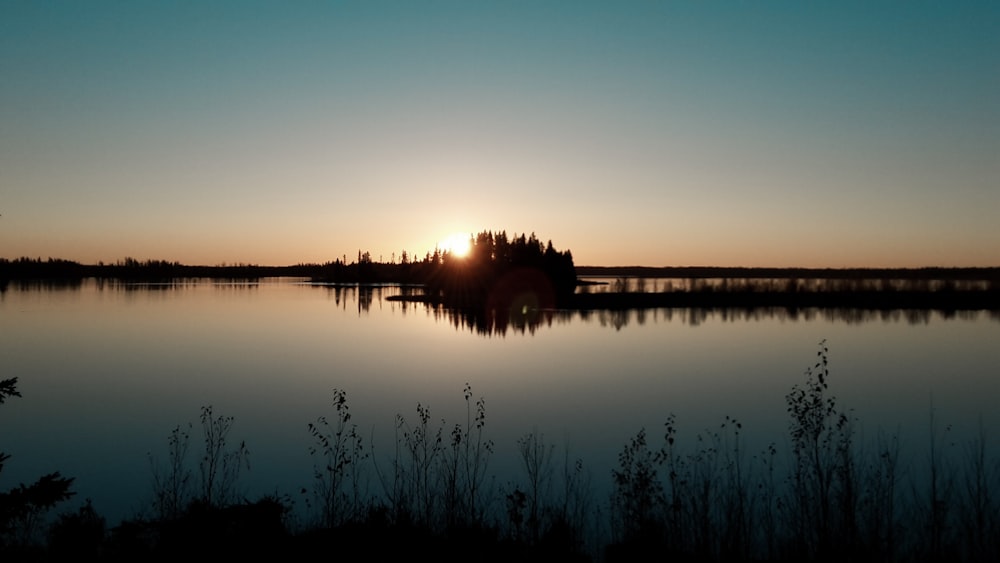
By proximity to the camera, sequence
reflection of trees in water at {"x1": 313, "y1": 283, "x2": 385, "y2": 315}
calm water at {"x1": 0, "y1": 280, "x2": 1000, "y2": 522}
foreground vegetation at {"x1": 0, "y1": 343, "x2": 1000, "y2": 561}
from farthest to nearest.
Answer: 1. reflection of trees in water at {"x1": 313, "y1": 283, "x2": 385, "y2": 315}
2. calm water at {"x1": 0, "y1": 280, "x2": 1000, "y2": 522}
3. foreground vegetation at {"x1": 0, "y1": 343, "x2": 1000, "y2": 561}

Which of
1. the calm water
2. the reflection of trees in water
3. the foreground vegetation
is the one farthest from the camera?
the reflection of trees in water

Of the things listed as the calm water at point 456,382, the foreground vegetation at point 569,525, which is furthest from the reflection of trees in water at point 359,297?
the foreground vegetation at point 569,525

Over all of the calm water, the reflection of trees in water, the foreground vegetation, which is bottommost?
the calm water

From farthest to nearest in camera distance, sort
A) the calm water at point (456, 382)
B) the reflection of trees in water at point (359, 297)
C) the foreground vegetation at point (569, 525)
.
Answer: the reflection of trees in water at point (359, 297), the calm water at point (456, 382), the foreground vegetation at point (569, 525)

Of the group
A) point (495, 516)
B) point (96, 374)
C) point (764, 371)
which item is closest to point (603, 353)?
point (764, 371)

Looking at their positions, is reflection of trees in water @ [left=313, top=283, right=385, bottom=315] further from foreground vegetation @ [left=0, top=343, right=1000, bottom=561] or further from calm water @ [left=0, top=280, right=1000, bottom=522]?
foreground vegetation @ [left=0, top=343, right=1000, bottom=561]

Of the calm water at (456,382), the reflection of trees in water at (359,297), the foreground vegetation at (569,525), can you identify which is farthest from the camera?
the reflection of trees in water at (359,297)

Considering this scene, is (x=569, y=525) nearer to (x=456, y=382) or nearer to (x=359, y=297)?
(x=456, y=382)

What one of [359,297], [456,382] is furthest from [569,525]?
[359,297]

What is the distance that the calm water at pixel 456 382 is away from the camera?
17531mm

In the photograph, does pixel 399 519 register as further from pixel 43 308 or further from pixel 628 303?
pixel 43 308

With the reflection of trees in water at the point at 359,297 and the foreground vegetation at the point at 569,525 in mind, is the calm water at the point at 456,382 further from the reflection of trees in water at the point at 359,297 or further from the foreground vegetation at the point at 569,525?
the reflection of trees in water at the point at 359,297

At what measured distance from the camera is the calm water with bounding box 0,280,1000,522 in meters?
17.5

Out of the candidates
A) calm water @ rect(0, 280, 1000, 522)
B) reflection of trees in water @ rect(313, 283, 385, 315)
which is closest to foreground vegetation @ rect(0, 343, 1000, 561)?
calm water @ rect(0, 280, 1000, 522)
